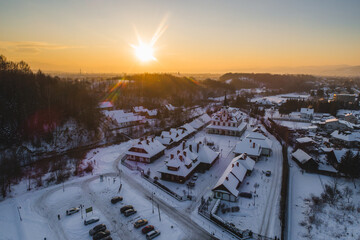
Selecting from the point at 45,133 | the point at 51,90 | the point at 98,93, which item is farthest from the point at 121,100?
the point at 45,133

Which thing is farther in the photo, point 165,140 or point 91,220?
point 165,140

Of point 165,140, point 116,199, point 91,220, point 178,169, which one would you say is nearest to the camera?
point 91,220

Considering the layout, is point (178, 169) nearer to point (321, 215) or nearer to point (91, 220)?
point (91, 220)

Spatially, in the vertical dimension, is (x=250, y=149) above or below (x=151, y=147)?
below

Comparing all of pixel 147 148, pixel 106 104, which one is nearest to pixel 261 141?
pixel 147 148

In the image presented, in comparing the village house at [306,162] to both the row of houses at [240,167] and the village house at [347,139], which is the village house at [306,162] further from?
the village house at [347,139]

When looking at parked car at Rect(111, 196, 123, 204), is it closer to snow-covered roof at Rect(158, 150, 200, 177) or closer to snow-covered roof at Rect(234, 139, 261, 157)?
snow-covered roof at Rect(158, 150, 200, 177)

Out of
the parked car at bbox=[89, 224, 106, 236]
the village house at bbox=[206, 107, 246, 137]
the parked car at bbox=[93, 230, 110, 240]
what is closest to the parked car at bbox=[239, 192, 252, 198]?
the parked car at bbox=[93, 230, 110, 240]

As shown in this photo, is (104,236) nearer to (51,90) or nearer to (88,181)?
(88,181)
